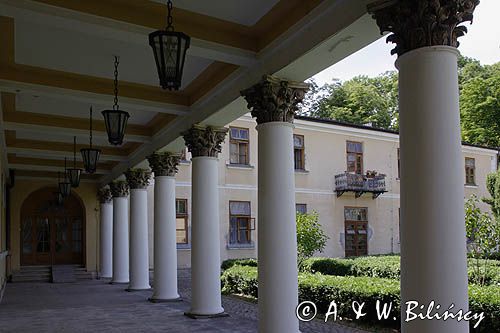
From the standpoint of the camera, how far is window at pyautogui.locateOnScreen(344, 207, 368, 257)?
27031mm

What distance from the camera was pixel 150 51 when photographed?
7984 mm

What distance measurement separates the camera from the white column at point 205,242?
1005 centimetres

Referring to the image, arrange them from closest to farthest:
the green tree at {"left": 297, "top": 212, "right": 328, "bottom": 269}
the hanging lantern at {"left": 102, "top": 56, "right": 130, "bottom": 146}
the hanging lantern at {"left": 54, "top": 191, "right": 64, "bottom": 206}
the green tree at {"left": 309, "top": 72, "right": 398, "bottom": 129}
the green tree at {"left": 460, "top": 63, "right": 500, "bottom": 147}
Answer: the hanging lantern at {"left": 102, "top": 56, "right": 130, "bottom": 146}, the green tree at {"left": 297, "top": 212, "right": 328, "bottom": 269}, the hanging lantern at {"left": 54, "top": 191, "right": 64, "bottom": 206}, the green tree at {"left": 460, "top": 63, "right": 500, "bottom": 147}, the green tree at {"left": 309, "top": 72, "right": 398, "bottom": 129}

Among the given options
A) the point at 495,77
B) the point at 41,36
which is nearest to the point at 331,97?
the point at 495,77

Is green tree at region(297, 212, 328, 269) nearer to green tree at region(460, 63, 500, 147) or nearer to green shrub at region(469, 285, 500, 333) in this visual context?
green shrub at region(469, 285, 500, 333)

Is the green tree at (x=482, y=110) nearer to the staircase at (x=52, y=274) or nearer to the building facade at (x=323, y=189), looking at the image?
the building facade at (x=323, y=189)

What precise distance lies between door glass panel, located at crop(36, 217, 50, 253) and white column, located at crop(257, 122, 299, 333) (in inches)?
699

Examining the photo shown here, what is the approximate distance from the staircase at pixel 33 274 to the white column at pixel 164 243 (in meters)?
10.2

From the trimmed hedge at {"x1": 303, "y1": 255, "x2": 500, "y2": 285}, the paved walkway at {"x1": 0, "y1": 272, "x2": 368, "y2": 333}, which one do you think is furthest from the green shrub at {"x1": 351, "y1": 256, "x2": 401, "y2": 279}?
the paved walkway at {"x1": 0, "y1": 272, "x2": 368, "y2": 333}

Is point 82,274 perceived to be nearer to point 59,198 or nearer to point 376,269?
point 59,198

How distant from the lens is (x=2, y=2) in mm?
5691

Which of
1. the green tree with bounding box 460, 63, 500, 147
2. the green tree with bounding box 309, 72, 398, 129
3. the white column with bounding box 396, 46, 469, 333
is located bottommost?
the white column with bounding box 396, 46, 469, 333

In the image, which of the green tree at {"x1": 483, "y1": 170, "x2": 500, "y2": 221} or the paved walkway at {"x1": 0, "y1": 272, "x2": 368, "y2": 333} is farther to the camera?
the green tree at {"x1": 483, "y1": 170, "x2": 500, "y2": 221}

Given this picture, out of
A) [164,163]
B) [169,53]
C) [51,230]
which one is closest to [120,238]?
[164,163]
